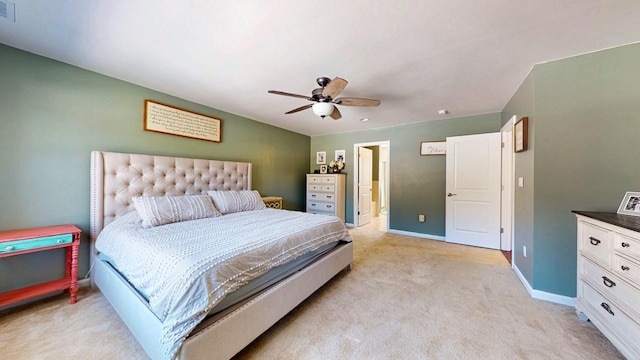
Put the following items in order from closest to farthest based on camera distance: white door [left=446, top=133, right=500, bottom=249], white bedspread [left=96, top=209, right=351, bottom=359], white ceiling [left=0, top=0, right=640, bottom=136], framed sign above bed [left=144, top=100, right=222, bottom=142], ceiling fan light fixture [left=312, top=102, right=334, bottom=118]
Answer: white bedspread [left=96, top=209, right=351, bottom=359]
white ceiling [left=0, top=0, right=640, bottom=136]
ceiling fan light fixture [left=312, top=102, right=334, bottom=118]
framed sign above bed [left=144, top=100, right=222, bottom=142]
white door [left=446, top=133, right=500, bottom=249]

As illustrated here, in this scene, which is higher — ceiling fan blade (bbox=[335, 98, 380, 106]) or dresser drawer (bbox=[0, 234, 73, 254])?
ceiling fan blade (bbox=[335, 98, 380, 106])

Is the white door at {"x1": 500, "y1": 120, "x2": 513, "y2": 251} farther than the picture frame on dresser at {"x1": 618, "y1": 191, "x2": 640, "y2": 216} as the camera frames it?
Yes

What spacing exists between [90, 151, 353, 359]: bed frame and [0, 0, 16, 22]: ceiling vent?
3.87ft

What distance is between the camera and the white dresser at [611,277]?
1382mm

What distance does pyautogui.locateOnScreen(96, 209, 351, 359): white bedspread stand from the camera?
3.96ft

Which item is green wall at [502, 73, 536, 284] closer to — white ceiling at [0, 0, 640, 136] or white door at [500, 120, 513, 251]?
white ceiling at [0, 0, 640, 136]

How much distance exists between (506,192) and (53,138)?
5894mm

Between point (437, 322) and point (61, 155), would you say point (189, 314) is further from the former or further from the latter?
point (61, 155)

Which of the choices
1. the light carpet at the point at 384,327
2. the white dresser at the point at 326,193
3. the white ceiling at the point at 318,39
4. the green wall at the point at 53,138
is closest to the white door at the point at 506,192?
the white ceiling at the point at 318,39

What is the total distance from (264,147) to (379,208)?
14.7 feet

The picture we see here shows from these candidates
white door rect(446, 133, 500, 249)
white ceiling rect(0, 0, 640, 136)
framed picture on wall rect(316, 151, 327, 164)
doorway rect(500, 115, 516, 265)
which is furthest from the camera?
framed picture on wall rect(316, 151, 327, 164)

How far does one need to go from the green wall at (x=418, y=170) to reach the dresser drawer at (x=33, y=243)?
4832mm

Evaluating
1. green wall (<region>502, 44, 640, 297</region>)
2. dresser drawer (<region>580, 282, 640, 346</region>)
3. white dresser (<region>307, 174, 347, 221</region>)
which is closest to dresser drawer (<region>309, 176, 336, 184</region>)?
white dresser (<region>307, 174, 347, 221</region>)

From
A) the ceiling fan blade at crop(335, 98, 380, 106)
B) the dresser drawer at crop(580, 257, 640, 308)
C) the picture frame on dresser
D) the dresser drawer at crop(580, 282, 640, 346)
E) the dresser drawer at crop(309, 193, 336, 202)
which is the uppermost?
the ceiling fan blade at crop(335, 98, 380, 106)
